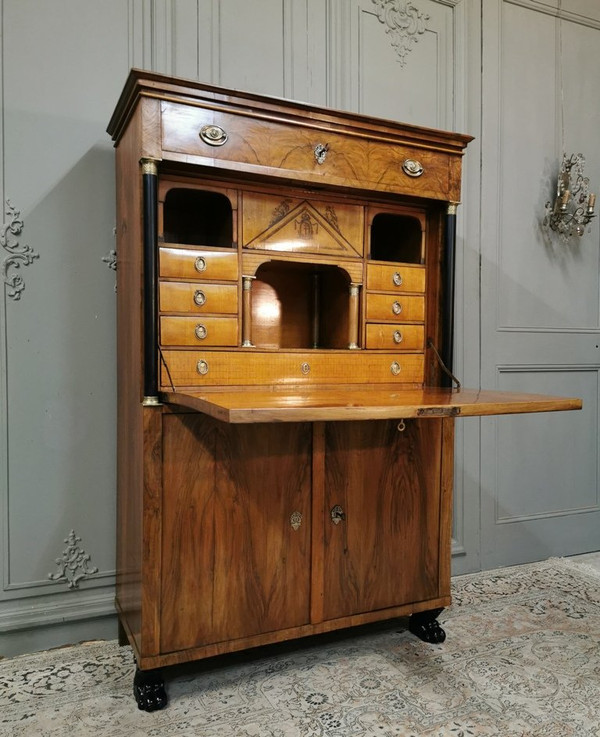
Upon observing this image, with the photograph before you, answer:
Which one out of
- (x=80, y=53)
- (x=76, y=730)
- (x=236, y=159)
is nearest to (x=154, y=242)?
(x=236, y=159)

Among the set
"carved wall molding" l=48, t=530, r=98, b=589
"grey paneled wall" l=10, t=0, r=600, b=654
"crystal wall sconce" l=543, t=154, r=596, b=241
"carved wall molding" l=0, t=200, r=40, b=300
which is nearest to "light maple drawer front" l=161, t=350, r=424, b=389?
"grey paneled wall" l=10, t=0, r=600, b=654

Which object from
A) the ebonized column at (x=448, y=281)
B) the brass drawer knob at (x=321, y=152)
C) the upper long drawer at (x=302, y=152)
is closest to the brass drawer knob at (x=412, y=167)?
the upper long drawer at (x=302, y=152)

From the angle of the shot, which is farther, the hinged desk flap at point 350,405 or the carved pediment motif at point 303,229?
the carved pediment motif at point 303,229

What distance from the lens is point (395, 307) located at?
2.14 metres

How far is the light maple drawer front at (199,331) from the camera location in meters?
1.78

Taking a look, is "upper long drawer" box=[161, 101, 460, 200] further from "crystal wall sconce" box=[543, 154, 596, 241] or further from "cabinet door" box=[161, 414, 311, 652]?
"crystal wall sconce" box=[543, 154, 596, 241]

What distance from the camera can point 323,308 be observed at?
2.38 meters

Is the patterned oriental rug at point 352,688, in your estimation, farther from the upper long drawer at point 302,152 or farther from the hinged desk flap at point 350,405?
the upper long drawer at point 302,152

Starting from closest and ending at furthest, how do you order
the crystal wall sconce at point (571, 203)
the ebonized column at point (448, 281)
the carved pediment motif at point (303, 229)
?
the carved pediment motif at point (303, 229), the ebonized column at point (448, 281), the crystal wall sconce at point (571, 203)

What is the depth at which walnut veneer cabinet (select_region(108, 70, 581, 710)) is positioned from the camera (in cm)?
176

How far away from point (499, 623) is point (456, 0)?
115 inches

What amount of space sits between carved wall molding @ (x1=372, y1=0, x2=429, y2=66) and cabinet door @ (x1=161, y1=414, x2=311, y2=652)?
77.1 inches

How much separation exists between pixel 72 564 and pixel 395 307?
61.4 inches

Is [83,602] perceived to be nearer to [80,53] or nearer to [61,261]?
[61,261]
